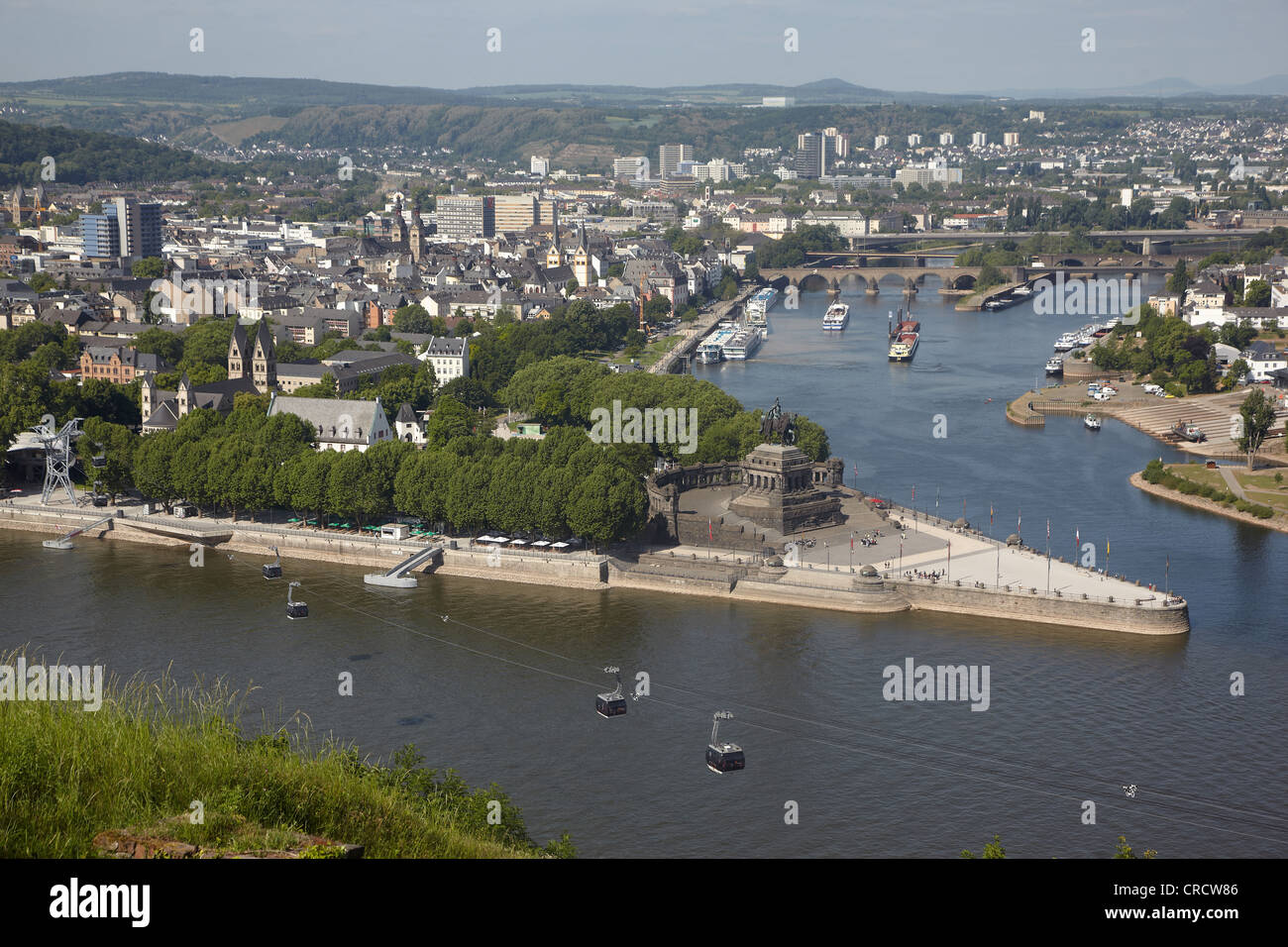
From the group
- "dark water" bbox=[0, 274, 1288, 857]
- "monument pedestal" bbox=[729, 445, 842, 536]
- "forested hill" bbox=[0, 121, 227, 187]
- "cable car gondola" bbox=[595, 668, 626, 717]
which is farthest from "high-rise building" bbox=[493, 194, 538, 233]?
"cable car gondola" bbox=[595, 668, 626, 717]

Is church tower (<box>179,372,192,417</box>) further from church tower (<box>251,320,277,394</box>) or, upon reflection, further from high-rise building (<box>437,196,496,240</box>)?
high-rise building (<box>437,196,496,240</box>)

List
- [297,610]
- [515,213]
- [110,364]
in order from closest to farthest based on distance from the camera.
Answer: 1. [297,610]
2. [110,364]
3. [515,213]

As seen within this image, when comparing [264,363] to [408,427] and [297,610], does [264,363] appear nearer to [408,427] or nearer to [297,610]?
[408,427]

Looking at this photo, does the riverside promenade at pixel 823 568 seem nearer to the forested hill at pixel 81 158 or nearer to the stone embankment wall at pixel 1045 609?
the stone embankment wall at pixel 1045 609

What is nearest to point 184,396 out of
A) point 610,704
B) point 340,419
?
point 340,419

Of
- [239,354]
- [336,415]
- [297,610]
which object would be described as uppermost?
[239,354]

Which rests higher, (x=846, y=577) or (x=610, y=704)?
(x=846, y=577)
